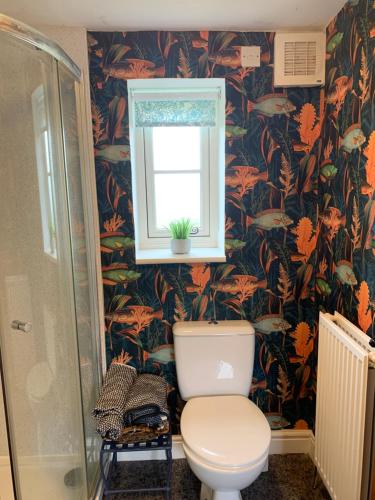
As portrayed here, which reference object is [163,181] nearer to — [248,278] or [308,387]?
[248,278]

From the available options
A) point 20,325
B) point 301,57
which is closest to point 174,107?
point 301,57

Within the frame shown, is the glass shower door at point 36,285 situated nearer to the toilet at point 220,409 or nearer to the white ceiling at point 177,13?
the white ceiling at point 177,13

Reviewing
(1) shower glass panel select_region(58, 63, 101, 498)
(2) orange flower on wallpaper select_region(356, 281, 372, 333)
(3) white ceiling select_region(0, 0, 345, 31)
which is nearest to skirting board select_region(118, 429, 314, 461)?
(1) shower glass panel select_region(58, 63, 101, 498)

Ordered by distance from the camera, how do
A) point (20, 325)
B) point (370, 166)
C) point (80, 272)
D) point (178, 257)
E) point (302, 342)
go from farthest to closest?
point (302, 342) < point (178, 257) < point (80, 272) < point (370, 166) < point (20, 325)

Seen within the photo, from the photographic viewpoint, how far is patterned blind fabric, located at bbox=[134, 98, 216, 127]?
6.32 ft

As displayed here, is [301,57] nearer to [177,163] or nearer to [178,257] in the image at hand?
[177,163]

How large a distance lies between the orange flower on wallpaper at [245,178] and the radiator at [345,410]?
72 cm

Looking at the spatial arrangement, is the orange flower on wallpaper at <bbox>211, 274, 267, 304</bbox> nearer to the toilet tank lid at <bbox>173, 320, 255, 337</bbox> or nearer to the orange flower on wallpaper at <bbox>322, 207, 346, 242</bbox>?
the toilet tank lid at <bbox>173, 320, 255, 337</bbox>

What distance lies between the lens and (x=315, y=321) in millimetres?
1986

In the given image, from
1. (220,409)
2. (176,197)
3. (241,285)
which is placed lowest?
(220,409)

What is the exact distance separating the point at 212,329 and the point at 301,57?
1.37 m

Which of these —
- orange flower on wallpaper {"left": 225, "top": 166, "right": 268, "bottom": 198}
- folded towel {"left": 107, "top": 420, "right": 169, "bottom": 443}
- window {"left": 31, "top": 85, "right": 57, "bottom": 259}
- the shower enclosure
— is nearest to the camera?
the shower enclosure

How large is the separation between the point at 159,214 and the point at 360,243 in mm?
1060

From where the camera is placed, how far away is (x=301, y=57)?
1.78 metres
